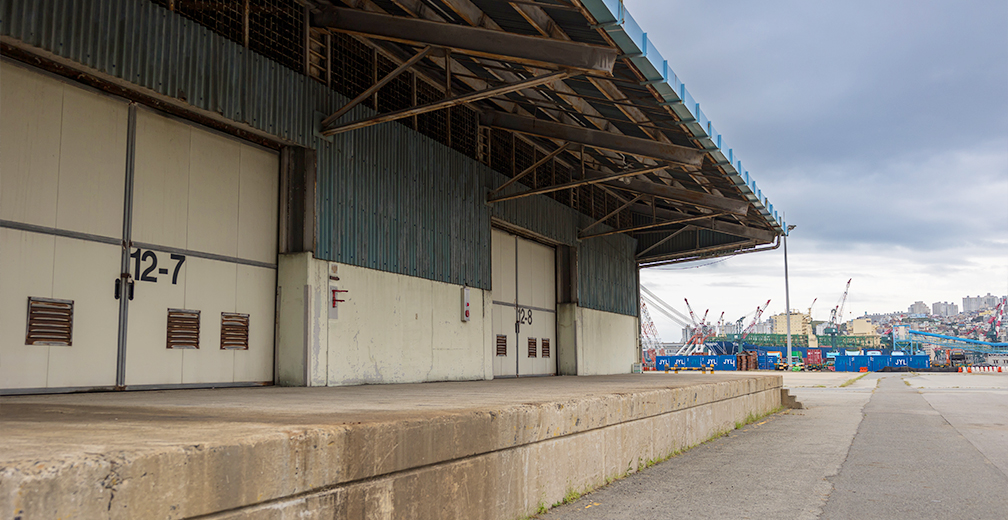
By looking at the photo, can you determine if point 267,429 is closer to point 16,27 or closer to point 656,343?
point 16,27

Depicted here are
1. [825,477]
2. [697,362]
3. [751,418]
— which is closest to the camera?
[825,477]

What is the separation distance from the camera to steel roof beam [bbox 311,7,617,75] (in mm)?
11000

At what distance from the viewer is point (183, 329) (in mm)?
10492

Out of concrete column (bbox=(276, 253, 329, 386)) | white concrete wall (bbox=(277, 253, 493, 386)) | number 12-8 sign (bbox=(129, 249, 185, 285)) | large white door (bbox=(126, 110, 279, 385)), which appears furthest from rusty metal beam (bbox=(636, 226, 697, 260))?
number 12-8 sign (bbox=(129, 249, 185, 285))

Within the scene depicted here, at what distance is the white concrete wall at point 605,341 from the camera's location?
23.7 m

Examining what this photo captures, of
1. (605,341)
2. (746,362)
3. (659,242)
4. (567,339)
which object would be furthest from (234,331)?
(746,362)

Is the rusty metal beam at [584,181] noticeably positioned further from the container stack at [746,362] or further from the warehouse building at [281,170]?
the container stack at [746,362]

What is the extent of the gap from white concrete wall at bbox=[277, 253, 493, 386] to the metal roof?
2897 millimetres

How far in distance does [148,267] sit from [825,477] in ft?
31.2

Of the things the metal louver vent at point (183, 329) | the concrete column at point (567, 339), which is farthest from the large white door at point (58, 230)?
the concrete column at point (567, 339)

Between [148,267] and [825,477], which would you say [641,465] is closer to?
[825,477]

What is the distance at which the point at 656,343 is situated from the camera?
577ft

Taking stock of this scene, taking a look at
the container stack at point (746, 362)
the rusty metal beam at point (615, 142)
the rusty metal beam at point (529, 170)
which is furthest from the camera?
the container stack at point (746, 362)

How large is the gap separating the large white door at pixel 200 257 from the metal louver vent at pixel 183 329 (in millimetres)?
15
